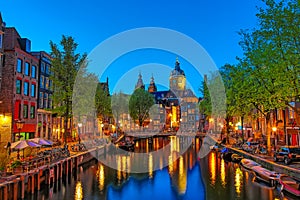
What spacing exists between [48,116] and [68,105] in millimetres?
19803

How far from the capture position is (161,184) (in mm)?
29531

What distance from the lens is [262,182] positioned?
2872 cm

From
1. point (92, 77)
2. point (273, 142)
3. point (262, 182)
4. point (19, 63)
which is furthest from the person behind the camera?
point (273, 142)

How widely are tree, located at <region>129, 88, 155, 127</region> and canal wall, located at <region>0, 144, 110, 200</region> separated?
173 ft

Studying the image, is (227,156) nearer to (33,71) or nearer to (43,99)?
(43,99)

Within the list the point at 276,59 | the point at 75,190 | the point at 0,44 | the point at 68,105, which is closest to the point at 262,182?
the point at 276,59

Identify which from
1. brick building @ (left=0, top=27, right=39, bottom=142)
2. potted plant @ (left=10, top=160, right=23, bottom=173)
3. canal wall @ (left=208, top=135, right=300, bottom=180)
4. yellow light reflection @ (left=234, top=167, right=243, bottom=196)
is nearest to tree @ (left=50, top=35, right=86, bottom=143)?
brick building @ (left=0, top=27, right=39, bottom=142)

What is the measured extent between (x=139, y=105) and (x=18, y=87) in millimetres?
52981

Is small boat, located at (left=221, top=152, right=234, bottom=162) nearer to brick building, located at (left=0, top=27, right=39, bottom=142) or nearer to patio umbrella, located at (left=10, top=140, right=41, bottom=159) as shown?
patio umbrella, located at (left=10, top=140, right=41, bottom=159)

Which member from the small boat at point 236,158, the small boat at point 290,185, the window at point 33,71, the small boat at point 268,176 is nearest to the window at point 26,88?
the window at point 33,71

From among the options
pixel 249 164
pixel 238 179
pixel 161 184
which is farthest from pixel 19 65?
pixel 249 164

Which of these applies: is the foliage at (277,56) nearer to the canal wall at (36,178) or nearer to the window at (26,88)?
the canal wall at (36,178)

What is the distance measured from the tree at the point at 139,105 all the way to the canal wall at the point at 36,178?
52603 mm

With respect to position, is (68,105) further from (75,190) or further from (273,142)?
(273,142)
